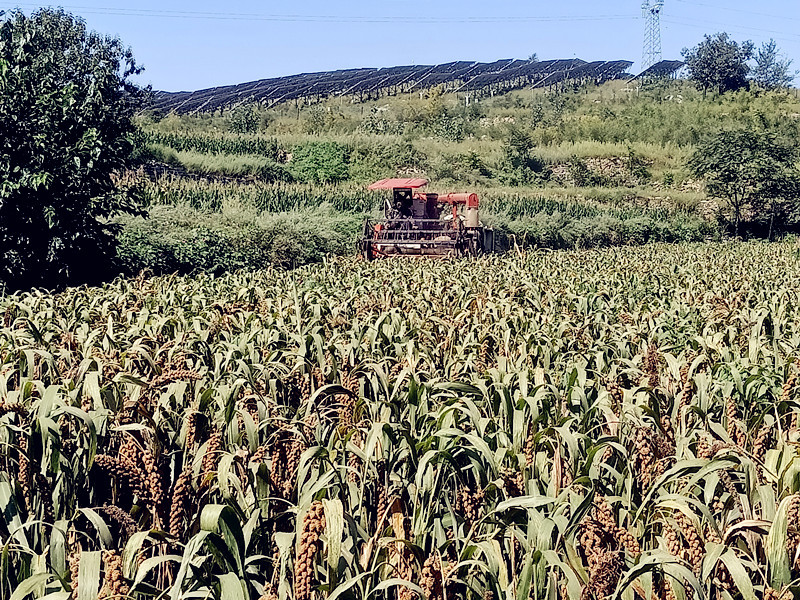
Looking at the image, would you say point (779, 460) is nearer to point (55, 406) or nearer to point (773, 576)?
point (773, 576)

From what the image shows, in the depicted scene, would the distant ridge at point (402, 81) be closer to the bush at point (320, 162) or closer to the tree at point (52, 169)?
the bush at point (320, 162)

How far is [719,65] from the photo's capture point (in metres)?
65.1

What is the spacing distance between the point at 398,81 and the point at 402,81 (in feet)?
1.21

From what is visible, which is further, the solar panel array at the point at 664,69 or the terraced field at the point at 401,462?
the solar panel array at the point at 664,69

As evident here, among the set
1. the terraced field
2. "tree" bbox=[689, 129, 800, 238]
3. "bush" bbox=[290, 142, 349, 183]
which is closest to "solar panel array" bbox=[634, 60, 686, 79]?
"bush" bbox=[290, 142, 349, 183]

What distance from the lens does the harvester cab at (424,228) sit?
18.3 meters

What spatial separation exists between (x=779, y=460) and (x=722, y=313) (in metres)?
4.58

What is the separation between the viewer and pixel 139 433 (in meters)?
3.82

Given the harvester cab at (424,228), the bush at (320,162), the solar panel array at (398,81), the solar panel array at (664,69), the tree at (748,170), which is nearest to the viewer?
the harvester cab at (424,228)

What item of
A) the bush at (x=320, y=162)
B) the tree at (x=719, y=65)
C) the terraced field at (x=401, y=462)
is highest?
the tree at (x=719, y=65)

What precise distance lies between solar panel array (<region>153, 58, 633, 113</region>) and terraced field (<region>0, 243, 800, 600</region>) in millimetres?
57467

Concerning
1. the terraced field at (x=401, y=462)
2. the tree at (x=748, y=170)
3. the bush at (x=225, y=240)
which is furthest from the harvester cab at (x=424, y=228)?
the tree at (x=748, y=170)

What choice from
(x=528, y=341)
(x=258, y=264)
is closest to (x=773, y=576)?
(x=528, y=341)

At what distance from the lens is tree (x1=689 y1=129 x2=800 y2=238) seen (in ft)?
105
